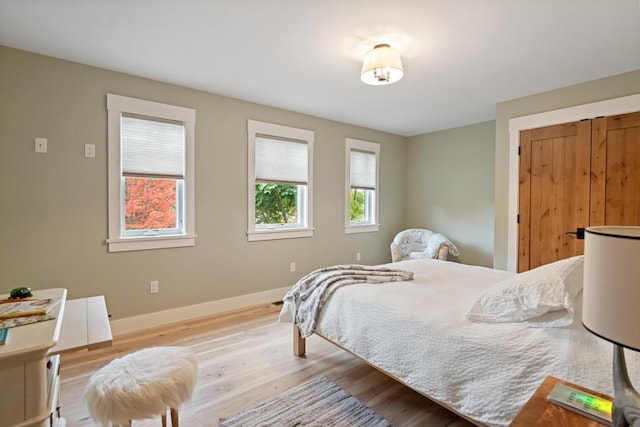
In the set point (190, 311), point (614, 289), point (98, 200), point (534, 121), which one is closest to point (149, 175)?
point (98, 200)

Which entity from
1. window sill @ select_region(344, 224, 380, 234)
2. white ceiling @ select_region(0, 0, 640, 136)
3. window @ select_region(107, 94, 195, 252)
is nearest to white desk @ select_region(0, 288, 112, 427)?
white ceiling @ select_region(0, 0, 640, 136)

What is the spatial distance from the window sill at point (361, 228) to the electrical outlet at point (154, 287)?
2.63 m

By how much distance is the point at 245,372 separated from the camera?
2252 mm

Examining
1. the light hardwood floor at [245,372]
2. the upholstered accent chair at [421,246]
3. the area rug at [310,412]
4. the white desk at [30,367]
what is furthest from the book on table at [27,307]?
the upholstered accent chair at [421,246]

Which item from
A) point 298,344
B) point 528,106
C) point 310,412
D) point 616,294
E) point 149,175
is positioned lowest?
point 310,412

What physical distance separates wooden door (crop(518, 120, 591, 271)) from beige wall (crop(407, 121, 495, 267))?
1.06m

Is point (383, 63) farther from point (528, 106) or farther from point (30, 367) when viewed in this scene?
point (30, 367)

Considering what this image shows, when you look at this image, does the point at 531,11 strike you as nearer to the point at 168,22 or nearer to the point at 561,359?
the point at 561,359

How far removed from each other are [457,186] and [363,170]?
5.05ft

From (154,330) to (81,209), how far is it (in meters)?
1.30

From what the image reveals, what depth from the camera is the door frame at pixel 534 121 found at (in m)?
2.85

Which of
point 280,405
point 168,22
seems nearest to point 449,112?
point 168,22

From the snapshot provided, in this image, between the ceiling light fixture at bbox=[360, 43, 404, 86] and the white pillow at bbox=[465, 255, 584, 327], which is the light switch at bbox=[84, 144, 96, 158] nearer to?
the ceiling light fixture at bbox=[360, 43, 404, 86]

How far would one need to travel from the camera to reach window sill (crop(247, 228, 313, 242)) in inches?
147
